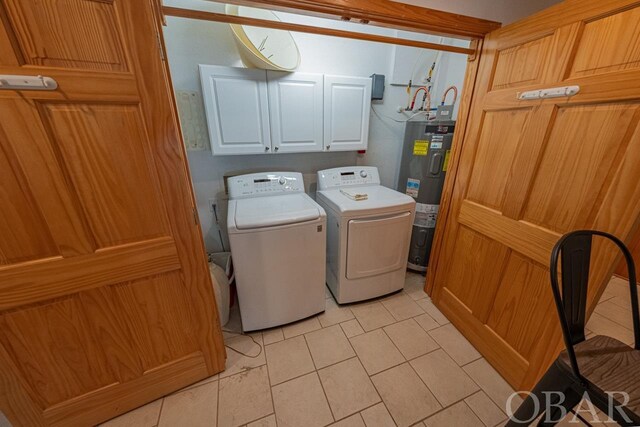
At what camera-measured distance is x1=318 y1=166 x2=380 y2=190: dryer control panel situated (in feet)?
6.93

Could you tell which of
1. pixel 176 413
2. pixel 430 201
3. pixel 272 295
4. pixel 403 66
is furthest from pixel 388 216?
pixel 176 413

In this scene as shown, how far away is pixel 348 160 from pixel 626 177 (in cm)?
178

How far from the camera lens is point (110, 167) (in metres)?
0.89

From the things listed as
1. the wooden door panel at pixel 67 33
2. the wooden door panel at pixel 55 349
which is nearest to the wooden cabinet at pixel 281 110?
the wooden door panel at pixel 67 33

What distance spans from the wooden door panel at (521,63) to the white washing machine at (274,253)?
125 centimetres

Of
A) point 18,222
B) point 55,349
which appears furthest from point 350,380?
point 18,222

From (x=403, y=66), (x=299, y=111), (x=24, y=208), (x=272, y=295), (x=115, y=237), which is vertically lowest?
(x=272, y=295)

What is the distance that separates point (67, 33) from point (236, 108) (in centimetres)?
94

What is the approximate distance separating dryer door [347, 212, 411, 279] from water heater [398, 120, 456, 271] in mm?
452

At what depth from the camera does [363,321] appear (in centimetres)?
183

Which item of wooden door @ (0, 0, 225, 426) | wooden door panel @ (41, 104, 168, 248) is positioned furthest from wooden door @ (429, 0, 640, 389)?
wooden door panel @ (41, 104, 168, 248)

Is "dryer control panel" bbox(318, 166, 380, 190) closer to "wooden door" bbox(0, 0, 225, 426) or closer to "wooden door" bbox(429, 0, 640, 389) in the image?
"wooden door" bbox(429, 0, 640, 389)

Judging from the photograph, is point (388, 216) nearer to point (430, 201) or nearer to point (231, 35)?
point (430, 201)

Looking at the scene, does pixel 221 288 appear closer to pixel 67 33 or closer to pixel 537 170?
pixel 67 33
